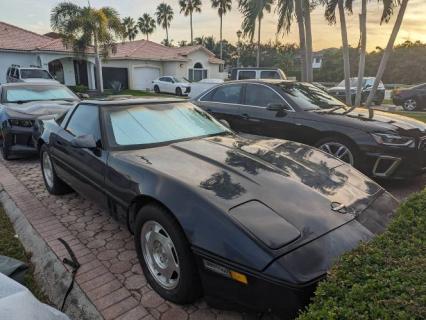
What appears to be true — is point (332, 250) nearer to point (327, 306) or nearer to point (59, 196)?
point (327, 306)

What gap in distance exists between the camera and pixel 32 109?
669 centimetres

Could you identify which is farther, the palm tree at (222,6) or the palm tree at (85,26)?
the palm tree at (222,6)

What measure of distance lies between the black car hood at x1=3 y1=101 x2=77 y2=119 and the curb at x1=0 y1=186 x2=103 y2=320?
9.73ft

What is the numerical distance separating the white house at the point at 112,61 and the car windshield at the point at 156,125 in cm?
2319

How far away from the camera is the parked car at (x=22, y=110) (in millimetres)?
6445

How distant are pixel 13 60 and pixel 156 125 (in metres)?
26.7

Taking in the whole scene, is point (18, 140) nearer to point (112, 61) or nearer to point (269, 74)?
point (269, 74)

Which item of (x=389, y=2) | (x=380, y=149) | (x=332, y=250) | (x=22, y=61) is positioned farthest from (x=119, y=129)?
(x=22, y=61)

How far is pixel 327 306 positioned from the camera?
1500 millimetres

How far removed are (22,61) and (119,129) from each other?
2680 cm

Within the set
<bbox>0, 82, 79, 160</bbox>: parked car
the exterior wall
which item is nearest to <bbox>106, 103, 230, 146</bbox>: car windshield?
<bbox>0, 82, 79, 160</bbox>: parked car

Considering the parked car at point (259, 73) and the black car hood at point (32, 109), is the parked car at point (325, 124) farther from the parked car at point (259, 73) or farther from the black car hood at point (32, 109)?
the parked car at point (259, 73)

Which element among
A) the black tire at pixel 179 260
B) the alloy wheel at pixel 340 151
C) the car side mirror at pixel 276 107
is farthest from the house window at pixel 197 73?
the black tire at pixel 179 260

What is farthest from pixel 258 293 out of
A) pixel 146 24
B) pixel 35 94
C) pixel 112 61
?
pixel 146 24
